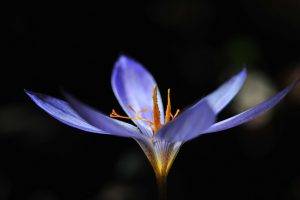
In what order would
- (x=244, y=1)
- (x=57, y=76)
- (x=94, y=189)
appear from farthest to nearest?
(x=244, y=1), (x=57, y=76), (x=94, y=189)

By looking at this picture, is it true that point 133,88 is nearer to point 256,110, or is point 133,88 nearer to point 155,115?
point 155,115

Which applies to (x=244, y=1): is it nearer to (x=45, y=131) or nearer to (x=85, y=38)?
(x=85, y=38)

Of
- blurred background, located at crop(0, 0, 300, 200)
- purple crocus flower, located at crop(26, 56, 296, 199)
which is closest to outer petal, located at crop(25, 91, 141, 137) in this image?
purple crocus flower, located at crop(26, 56, 296, 199)

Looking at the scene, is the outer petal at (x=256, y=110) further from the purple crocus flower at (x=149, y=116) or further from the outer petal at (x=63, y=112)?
the outer petal at (x=63, y=112)

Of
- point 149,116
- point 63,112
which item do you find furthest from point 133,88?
point 63,112

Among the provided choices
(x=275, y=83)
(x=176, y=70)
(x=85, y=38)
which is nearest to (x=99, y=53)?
(x=85, y=38)

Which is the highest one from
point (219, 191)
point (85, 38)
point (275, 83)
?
point (85, 38)

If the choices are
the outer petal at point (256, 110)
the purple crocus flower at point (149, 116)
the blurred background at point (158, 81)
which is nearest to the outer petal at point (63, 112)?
the purple crocus flower at point (149, 116)
